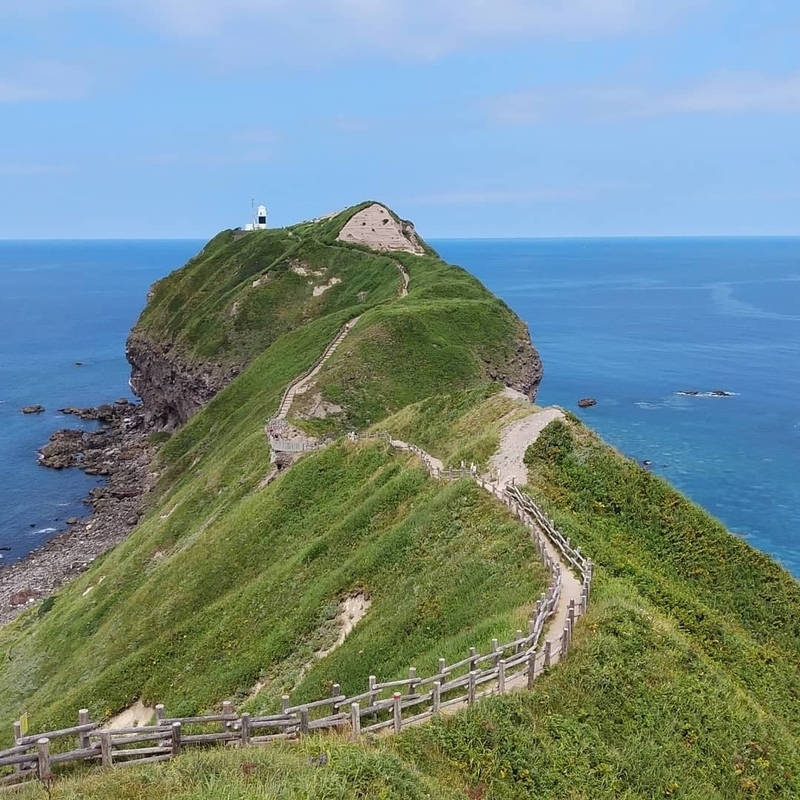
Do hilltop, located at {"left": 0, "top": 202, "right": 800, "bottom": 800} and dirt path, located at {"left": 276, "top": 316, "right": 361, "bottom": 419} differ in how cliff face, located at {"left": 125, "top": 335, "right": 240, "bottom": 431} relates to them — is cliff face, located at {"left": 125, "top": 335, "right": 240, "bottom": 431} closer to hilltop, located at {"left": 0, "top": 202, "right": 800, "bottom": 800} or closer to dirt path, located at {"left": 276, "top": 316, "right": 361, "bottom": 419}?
dirt path, located at {"left": 276, "top": 316, "right": 361, "bottom": 419}

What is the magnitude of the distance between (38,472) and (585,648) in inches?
3864

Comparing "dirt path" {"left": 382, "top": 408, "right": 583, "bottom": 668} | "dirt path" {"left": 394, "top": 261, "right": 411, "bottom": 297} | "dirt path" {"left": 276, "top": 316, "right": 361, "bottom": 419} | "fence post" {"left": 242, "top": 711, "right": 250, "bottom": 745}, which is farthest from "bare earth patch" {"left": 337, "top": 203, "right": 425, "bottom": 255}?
"fence post" {"left": 242, "top": 711, "right": 250, "bottom": 745}

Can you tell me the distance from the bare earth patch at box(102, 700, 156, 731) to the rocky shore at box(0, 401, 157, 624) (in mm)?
39402

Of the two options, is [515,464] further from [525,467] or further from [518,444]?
[518,444]

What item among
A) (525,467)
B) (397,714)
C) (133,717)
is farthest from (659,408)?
(397,714)

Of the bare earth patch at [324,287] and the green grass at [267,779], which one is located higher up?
the bare earth patch at [324,287]

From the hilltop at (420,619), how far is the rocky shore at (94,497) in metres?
11.6

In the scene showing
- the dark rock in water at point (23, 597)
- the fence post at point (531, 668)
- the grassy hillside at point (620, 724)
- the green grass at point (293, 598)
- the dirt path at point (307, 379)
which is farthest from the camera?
the dark rock in water at point (23, 597)

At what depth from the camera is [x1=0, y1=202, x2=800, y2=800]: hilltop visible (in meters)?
14.7

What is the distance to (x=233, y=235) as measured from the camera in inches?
6102

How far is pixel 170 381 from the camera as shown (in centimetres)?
10875

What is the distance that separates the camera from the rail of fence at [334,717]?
13.3 m

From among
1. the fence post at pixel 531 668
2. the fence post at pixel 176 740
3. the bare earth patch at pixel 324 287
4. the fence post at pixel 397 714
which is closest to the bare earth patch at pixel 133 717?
the fence post at pixel 176 740

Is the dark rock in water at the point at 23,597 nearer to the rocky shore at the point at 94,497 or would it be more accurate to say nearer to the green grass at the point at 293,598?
the rocky shore at the point at 94,497
